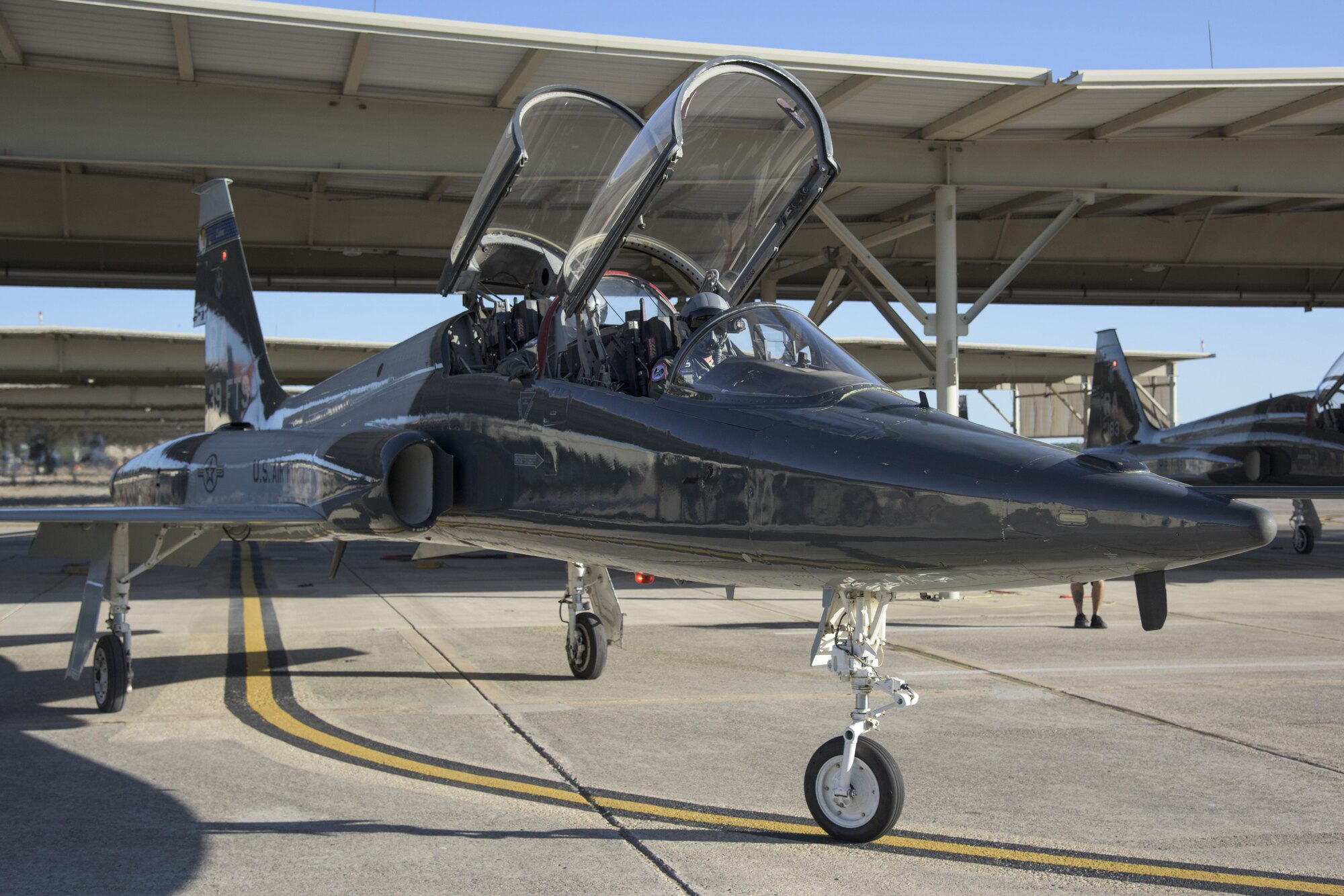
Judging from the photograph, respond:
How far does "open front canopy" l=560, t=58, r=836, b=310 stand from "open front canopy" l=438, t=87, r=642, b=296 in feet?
3.17

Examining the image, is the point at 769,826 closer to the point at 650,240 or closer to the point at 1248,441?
the point at 650,240

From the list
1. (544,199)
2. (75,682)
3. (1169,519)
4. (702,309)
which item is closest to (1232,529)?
(1169,519)

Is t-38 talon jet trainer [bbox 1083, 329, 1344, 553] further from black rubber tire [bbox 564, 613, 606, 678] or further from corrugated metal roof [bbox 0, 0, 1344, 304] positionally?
black rubber tire [bbox 564, 613, 606, 678]

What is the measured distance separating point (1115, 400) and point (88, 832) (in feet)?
80.8

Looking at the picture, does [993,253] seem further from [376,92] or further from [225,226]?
[225,226]

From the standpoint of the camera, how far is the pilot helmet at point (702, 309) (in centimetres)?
605

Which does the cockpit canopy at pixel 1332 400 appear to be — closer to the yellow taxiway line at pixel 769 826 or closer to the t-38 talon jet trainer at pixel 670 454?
the t-38 talon jet trainer at pixel 670 454

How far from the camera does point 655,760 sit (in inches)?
254

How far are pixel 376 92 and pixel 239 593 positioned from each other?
7.16 meters

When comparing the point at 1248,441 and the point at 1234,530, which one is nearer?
the point at 1234,530

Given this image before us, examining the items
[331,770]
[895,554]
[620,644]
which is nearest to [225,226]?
[620,644]

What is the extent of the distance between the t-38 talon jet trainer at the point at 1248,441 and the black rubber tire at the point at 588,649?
12.9 meters

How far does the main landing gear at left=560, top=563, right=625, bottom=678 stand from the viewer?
9.18m

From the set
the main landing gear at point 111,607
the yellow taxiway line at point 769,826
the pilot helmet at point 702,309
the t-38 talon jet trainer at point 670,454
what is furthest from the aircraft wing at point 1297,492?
the main landing gear at point 111,607
